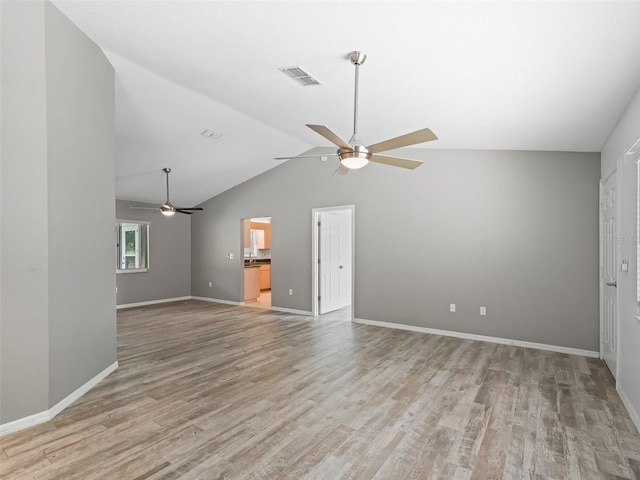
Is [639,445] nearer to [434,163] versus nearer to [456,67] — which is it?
[456,67]

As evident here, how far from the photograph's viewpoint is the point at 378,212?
611cm

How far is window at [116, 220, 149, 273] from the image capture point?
7.97 meters

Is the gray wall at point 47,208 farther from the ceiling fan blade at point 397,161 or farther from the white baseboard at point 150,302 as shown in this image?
the white baseboard at point 150,302

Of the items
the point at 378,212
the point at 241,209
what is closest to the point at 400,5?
the point at 378,212

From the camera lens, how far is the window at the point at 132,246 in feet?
26.2

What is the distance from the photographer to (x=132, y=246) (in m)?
8.21

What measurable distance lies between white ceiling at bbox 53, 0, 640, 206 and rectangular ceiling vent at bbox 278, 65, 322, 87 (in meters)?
0.08

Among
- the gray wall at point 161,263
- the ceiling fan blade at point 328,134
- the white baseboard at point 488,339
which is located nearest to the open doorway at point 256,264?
the gray wall at point 161,263

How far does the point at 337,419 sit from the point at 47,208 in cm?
279

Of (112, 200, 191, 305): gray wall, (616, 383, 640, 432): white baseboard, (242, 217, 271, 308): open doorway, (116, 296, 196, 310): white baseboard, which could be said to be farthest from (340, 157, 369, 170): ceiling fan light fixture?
(116, 296, 196, 310): white baseboard

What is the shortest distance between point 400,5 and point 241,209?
6355 millimetres

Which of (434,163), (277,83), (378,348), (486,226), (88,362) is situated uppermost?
Result: (277,83)

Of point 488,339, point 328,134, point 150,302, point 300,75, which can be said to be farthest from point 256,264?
point 328,134

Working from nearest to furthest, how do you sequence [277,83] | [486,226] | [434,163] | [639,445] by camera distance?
1. [639,445]
2. [277,83]
3. [486,226]
4. [434,163]
